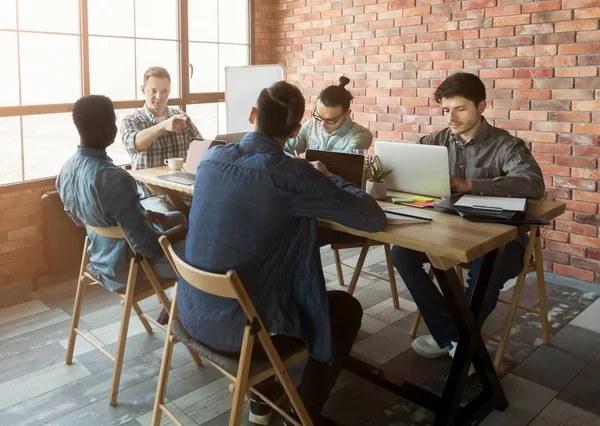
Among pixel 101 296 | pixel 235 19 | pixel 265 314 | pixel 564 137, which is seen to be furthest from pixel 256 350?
pixel 235 19

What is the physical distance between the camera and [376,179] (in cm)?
259

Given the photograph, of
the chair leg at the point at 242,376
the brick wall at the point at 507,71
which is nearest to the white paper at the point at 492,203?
the chair leg at the point at 242,376

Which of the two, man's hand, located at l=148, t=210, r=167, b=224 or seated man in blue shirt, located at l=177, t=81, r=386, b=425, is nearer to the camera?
seated man in blue shirt, located at l=177, t=81, r=386, b=425

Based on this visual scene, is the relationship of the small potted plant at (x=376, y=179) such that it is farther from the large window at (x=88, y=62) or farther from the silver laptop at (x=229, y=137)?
the large window at (x=88, y=62)

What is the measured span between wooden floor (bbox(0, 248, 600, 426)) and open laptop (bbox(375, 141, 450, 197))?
86 centimetres

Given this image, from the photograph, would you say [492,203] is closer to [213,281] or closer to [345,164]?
[345,164]

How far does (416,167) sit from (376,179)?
0.62 ft

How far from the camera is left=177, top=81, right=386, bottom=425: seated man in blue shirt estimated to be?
→ 1.74 meters

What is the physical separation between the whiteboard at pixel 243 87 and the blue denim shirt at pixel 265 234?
123 inches

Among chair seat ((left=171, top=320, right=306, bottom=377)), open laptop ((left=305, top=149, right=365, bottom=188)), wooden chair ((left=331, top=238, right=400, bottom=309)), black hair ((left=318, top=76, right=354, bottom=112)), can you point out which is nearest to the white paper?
open laptop ((left=305, top=149, right=365, bottom=188))

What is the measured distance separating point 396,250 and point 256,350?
1.03 m

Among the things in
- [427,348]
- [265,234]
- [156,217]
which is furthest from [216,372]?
[265,234]

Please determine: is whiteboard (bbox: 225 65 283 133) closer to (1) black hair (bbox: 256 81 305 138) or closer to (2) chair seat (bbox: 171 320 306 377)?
(1) black hair (bbox: 256 81 305 138)

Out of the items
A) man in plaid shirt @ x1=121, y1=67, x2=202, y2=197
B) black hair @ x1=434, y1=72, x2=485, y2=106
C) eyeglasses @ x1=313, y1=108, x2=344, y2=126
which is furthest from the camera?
man in plaid shirt @ x1=121, y1=67, x2=202, y2=197
